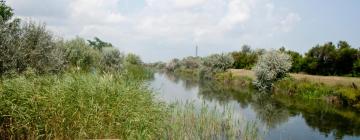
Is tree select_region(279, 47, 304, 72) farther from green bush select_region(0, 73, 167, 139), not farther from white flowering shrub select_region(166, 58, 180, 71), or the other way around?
white flowering shrub select_region(166, 58, 180, 71)

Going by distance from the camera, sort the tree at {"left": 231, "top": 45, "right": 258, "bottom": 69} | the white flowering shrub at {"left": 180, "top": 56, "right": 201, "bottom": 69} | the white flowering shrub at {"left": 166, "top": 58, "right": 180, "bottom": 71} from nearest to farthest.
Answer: the tree at {"left": 231, "top": 45, "right": 258, "bottom": 69} → the white flowering shrub at {"left": 180, "top": 56, "right": 201, "bottom": 69} → the white flowering shrub at {"left": 166, "top": 58, "right": 180, "bottom": 71}

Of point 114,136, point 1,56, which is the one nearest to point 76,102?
point 114,136

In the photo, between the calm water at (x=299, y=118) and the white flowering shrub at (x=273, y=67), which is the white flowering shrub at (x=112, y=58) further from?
the calm water at (x=299, y=118)

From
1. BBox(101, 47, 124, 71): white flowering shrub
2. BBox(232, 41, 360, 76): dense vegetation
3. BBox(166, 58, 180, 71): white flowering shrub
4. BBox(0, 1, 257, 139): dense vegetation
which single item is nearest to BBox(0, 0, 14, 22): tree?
BBox(101, 47, 124, 71): white flowering shrub

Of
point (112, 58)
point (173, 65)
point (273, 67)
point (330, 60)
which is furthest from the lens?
point (173, 65)

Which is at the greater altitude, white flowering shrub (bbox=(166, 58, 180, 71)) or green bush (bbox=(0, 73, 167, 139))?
white flowering shrub (bbox=(166, 58, 180, 71))

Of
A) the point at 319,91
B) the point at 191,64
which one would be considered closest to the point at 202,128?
the point at 319,91

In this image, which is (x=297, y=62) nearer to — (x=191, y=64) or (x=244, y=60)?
(x=244, y=60)

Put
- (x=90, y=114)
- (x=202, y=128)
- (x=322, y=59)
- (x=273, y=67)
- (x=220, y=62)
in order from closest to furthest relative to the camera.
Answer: (x=90, y=114) < (x=202, y=128) < (x=273, y=67) < (x=322, y=59) < (x=220, y=62)

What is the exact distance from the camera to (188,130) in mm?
16328

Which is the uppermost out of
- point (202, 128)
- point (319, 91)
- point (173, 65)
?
point (173, 65)

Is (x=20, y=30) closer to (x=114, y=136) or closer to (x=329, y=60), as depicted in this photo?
(x=114, y=136)

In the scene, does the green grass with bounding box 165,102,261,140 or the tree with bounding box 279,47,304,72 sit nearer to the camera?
the green grass with bounding box 165,102,261,140

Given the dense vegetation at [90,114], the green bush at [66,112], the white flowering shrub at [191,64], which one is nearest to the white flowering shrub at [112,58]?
the dense vegetation at [90,114]
